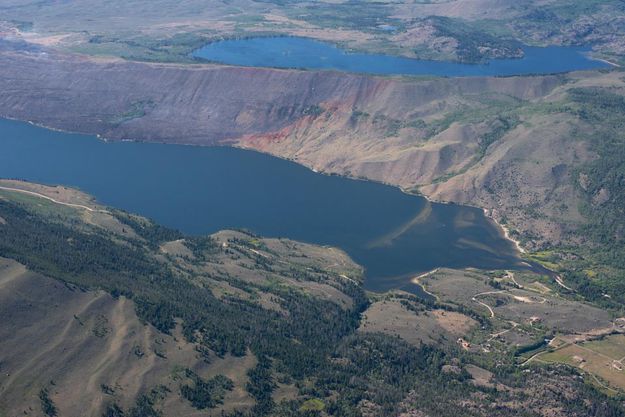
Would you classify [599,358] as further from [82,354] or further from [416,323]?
[82,354]

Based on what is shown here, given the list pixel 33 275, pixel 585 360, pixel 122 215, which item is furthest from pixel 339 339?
pixel 122 215

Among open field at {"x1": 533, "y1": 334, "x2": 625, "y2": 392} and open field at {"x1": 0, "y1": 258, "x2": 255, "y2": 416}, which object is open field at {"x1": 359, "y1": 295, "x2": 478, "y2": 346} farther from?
open field at {"x1": 0, "y1": 258, "x2": 255, "y2": 416}

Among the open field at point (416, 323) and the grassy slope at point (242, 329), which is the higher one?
the grassy slope at point (242, 329)

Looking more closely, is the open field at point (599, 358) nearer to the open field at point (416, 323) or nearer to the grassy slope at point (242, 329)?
the grassy slope at point (242, 329)

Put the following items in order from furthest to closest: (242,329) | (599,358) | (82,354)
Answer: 1. (599,358)
2. (242,329)
3. (82,354)

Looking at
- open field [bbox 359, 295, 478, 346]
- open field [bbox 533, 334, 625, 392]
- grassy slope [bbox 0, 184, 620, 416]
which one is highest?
grassy slope [bbox 0, 184, 620, 416]

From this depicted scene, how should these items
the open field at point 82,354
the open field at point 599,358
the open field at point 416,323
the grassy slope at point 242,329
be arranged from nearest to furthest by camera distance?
the open field at point 82,354 → the grassy slope at point 242,329 → the open field at point 599,358 → the open field at point 416,323

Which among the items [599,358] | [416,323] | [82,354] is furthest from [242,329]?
[599,358]

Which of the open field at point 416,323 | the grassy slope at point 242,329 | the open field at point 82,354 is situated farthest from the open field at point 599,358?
the open field at point 82,354

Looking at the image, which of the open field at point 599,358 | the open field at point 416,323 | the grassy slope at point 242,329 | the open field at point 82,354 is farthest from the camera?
the open field at point 416,323

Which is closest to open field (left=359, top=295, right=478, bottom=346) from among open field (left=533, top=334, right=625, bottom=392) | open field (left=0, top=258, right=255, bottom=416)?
open field (left=533, top=334, right=625, bottom=392)

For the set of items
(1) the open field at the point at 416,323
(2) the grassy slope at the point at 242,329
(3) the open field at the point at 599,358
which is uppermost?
(2) the grassy slope at the point at 242,329

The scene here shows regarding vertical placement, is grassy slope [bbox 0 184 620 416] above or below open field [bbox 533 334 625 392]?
above
